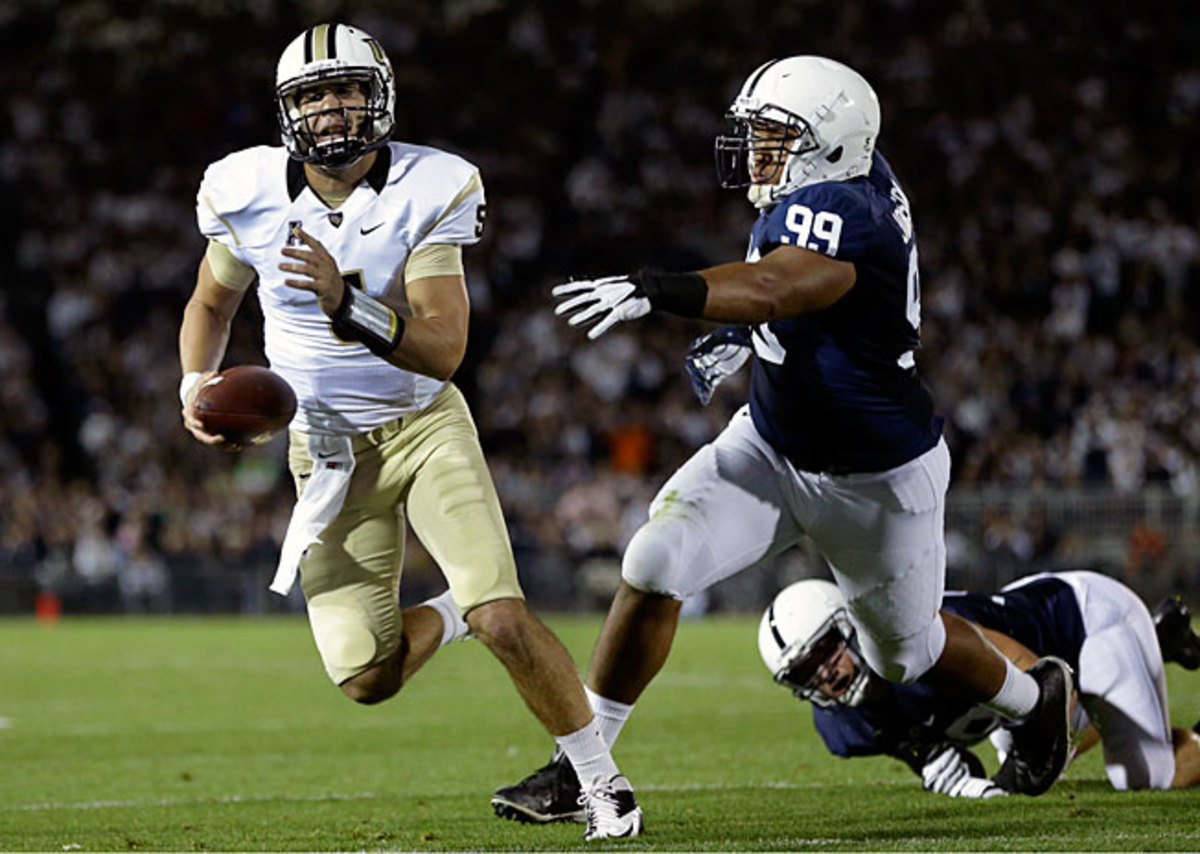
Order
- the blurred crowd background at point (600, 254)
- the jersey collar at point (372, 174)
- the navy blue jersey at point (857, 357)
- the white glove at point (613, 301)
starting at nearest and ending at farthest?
1. the white glove at point (613, 301)
2. the navy blue jersey at point (857, 357)
3. the jersey collar at point (372, 174)
4. the blurred crowd background at point (600, 254)

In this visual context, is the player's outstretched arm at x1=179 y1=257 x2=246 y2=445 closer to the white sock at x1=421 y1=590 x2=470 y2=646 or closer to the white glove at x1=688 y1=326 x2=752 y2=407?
the white sock at x1=421 y1=590 x2=470 y2=646

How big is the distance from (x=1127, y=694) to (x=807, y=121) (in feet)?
6.45

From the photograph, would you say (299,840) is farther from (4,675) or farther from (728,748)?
(4,675)

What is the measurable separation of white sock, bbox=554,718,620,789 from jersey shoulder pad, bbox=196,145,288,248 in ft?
4.96

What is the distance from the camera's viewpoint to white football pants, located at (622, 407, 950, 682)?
4531mm

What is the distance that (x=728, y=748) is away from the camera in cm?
686

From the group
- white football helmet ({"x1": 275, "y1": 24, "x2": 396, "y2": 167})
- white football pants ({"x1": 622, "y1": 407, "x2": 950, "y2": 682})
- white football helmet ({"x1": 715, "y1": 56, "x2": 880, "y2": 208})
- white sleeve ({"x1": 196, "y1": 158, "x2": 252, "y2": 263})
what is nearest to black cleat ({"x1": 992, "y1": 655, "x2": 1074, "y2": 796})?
white football pants ({"x1": 622, "y1": 407, "x2": 950, "y2": 682})

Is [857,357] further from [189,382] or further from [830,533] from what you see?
[189,382]

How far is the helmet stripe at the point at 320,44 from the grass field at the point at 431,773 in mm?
1949

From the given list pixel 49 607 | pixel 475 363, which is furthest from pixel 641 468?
pixel 49 607

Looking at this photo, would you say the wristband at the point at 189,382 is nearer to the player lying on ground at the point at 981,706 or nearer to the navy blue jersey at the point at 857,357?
the navy blue jersey at the point at 857,357

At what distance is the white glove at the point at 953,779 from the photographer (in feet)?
17.1

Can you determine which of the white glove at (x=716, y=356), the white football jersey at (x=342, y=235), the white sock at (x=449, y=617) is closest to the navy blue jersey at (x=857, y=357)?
the white glove at (x=716, y=356)

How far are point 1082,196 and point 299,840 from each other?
14.3 metres
